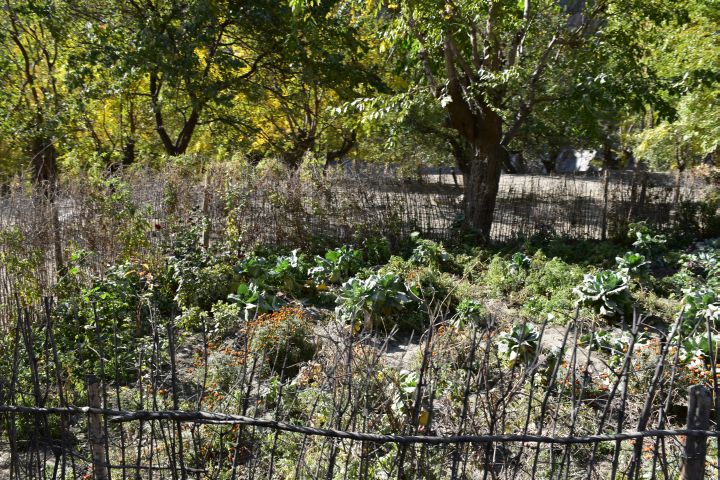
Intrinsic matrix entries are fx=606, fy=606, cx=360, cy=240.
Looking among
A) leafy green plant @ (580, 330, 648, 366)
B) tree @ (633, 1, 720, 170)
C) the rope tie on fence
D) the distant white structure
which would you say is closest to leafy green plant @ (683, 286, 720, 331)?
leafy green plant @ (580, 330, 648, 366)

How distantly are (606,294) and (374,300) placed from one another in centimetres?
247

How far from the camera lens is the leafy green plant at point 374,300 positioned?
237 inches

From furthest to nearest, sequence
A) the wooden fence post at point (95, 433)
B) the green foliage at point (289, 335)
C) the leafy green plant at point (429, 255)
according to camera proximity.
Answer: the leafy green plant at point (429, 255)
the green foliage at point (289, 335)
the wooden fence post at point (95, 433)

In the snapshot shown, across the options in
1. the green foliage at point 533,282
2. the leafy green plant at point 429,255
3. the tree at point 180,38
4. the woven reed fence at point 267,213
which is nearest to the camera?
the woven reed fence at point 267,213

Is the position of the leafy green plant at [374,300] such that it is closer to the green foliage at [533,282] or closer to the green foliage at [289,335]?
the green foliage at [289,335]

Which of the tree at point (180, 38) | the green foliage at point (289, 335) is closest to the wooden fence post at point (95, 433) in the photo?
the green foliage at point (289, 335)

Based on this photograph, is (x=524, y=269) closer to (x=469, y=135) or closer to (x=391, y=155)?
(x=469, y=135)

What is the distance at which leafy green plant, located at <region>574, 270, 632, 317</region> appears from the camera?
632 centimetres

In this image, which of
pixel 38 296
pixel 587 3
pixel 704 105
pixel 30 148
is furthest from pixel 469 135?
pixel 30 148

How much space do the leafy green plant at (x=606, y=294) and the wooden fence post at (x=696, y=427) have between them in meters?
3.94

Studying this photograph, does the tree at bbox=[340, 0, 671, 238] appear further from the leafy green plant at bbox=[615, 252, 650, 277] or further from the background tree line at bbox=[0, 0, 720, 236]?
the leafy green plant at bbox=[615, 252, 650, 277]

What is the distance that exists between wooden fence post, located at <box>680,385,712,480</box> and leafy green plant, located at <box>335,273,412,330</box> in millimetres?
3670

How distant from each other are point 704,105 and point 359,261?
299 inches

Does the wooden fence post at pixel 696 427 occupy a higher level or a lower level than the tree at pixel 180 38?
lower
